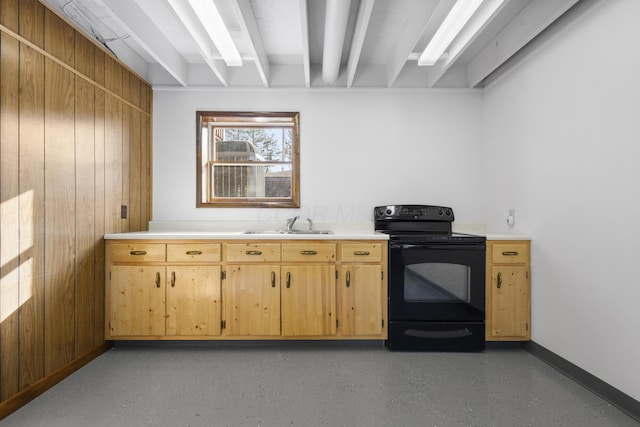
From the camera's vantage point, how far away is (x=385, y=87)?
10.7 ft

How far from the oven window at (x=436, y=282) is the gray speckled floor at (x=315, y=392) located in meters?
0.44

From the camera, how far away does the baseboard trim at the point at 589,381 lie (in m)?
1.76

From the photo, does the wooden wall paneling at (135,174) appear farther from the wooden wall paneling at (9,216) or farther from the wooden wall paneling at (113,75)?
the wooden wall paneling at (9,216)

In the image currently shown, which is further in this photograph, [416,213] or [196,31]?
[416,213]

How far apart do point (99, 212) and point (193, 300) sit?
3.27 ft

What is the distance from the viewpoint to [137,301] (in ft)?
8.52

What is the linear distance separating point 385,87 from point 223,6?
1.64m

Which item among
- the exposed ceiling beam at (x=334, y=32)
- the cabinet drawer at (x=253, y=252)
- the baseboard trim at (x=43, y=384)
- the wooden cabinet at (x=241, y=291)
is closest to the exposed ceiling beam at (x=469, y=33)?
the exposed ceiling beam at (x=334, y=32)

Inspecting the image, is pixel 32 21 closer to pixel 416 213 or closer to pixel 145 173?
pixel 145 173

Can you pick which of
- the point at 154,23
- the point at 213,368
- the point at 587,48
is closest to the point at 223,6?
the point at 154,23

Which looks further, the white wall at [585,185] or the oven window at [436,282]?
the oven window at [436,282]

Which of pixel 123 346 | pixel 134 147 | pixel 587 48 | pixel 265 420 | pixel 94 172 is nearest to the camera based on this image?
pixel 265 420

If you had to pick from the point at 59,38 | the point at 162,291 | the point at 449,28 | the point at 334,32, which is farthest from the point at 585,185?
the point at 59,38

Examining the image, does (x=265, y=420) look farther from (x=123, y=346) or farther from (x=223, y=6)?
(x=223, y=6)
